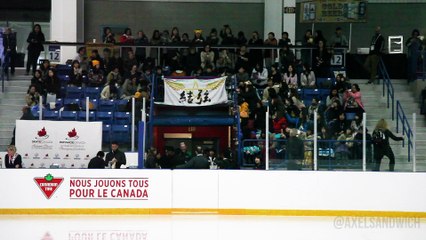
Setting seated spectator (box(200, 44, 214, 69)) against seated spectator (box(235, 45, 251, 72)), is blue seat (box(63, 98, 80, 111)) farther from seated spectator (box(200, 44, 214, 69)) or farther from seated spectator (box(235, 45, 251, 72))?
seated spectator (box(235, 45, 251, 72))

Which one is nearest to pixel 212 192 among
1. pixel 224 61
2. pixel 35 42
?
→ pixel 224 61

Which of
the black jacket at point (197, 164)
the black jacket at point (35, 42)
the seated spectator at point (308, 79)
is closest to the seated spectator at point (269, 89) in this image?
the seated spectator at point (308, 79)

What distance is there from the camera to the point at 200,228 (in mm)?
14406

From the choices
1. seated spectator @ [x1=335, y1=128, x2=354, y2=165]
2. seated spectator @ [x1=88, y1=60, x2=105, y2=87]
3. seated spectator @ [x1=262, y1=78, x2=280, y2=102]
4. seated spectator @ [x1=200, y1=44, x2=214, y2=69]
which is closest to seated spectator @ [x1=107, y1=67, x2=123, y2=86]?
seated spectator @ [x1=88, y1=60, x2=105, y2=87]

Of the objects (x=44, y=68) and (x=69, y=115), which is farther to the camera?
(x=44, y=68)

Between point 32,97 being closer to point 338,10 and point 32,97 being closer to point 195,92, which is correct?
point 195,92

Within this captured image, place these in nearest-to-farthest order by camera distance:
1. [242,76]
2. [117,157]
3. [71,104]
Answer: [117,157] → [71,104] → [242,76]

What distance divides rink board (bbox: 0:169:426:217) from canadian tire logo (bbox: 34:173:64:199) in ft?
0.05

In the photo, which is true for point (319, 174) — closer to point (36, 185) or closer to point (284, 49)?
point (36, 185)

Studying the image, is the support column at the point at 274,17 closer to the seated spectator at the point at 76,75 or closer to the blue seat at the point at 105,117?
the seated spectator at the point at 76,75

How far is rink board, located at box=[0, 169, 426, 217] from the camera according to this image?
1459 centimetres

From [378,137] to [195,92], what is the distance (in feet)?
16.0

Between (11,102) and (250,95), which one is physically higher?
(250,95)

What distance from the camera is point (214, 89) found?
20.6 m
